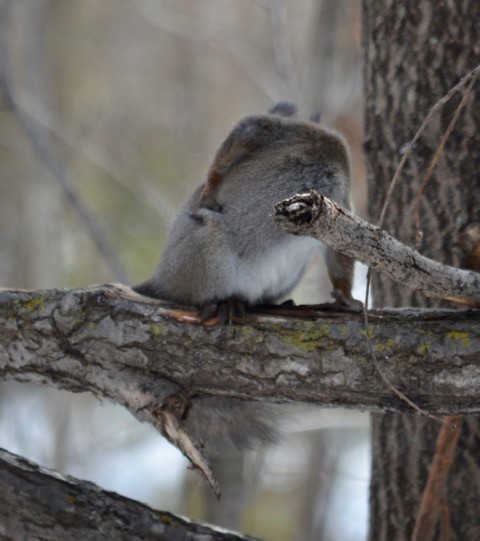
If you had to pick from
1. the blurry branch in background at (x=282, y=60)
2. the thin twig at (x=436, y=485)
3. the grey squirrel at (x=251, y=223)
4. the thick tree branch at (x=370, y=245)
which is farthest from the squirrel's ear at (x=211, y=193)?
the blurry branch in background at (x=282, y=60)

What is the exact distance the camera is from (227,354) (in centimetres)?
273

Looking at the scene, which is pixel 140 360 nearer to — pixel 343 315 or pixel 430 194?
pixel 343 315

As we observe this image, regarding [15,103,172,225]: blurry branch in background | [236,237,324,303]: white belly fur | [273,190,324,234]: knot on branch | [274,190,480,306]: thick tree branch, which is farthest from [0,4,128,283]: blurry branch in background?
[273,190,324,234]: knot on branch

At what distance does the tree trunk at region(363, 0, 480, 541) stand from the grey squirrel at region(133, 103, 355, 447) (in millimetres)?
254

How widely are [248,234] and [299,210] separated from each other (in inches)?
48.1

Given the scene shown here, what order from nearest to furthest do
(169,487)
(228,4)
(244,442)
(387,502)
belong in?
(244,442) < (387,502) < (169,487) < (228,4)

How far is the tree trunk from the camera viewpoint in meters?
3.29

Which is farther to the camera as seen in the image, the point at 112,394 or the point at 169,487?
the point at 169,487

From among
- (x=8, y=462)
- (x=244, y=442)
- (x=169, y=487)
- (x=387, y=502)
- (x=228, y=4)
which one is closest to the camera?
(x=8, y=462)

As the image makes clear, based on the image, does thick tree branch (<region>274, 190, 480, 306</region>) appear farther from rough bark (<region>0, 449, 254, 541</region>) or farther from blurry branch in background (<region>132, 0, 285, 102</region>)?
blurry branch in background (<region>132, 0, 285, 102</region>)

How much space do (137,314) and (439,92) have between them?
4.92 feet

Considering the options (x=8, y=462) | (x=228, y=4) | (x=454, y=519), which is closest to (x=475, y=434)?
(x=454, y=519)

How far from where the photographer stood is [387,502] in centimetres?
346

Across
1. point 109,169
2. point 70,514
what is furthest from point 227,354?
point 109,169
